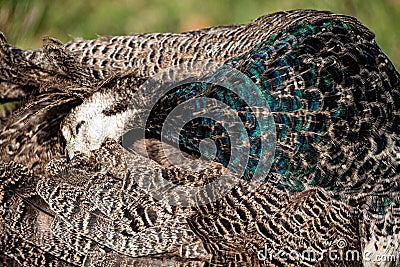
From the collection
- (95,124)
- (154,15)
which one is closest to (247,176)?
(95,124)

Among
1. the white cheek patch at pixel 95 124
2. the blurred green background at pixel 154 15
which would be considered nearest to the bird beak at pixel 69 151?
the white cheek patch at pixel 95 124

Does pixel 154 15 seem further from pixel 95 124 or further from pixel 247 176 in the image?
pixel 247 176

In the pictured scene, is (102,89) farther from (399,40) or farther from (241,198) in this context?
(399,40)

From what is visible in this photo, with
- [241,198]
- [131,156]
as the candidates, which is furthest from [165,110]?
[241,198]

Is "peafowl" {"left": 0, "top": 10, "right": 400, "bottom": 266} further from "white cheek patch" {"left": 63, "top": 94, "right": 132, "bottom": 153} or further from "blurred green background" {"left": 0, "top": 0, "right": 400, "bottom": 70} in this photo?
"blurred green background" {"left": 0, "top": 0, "right": 400, "bottom": 70}

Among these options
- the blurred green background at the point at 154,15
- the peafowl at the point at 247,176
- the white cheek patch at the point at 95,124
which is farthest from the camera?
the blurred green background at the point at 154,15

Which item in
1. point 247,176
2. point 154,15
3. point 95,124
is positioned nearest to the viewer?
point 247,176

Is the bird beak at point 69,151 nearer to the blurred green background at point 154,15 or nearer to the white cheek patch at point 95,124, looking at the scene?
the white cheek patch at point 95,124

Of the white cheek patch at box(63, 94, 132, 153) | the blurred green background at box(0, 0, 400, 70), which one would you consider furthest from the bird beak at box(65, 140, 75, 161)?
the blurred green background at box(0, 0, 400, 70)

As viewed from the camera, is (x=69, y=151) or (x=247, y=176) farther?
(x=69, y=151)
